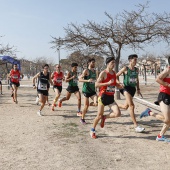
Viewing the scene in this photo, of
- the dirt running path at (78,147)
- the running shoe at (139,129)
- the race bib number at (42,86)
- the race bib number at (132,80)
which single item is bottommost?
the dirt running path at (78,147)

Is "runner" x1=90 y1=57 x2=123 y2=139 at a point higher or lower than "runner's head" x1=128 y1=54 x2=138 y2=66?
lower

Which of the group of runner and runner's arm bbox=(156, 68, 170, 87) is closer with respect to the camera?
runner's arm bbox=(156, 68, 170, 87)

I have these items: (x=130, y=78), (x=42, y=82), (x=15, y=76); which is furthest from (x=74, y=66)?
(x=15, y=76)

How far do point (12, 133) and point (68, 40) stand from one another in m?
9.21

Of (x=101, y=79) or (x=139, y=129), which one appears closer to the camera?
(x=101, y=79)

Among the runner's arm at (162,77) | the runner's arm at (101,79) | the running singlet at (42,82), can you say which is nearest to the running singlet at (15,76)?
the running singlet at (42,82)

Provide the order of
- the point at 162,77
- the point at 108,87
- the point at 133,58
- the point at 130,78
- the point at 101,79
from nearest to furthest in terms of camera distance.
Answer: the point at 162,77 < the point at 101,79 < the point at 108,87 < the point at 133,58 < the point at 130,78

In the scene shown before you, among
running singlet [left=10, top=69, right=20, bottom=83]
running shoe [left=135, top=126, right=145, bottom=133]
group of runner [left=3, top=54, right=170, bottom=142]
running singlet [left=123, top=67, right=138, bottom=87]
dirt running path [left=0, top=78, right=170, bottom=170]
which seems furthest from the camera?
running singlet [left=10, top=69, right=20, bottom=83]

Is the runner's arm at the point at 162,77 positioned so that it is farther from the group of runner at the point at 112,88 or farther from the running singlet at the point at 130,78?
the running singlet at the point at 130,78

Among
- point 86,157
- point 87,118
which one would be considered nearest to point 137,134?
point 86,157

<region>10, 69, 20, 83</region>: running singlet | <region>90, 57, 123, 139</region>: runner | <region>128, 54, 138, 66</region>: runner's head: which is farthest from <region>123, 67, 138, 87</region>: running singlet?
<region>10, 69, 20, 83</region>: running singlet

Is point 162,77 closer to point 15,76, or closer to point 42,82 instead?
point 42,82

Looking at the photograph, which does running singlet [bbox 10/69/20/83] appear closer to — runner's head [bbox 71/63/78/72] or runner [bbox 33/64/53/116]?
runner [bbox 33/64/53/116]

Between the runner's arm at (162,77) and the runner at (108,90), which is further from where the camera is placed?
Answer: the runner at (108,90)
